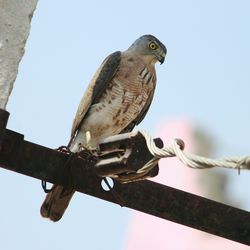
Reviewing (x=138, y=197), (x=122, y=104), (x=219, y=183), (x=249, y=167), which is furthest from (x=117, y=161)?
(x=219, y=183)

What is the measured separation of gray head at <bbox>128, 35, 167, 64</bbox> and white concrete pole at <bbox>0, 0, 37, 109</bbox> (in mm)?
4071

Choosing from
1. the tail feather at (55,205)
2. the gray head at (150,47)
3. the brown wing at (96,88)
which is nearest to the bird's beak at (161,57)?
the gray head at (150,47)

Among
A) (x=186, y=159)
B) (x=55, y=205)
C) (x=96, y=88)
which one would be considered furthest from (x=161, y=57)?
(x=186, y=159)

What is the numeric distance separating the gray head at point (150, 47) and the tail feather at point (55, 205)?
11.2 feet

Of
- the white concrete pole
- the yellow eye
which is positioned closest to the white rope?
the white concrete pole

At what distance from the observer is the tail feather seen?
4242mm

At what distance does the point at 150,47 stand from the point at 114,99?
1.36 m

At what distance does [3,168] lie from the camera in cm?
334

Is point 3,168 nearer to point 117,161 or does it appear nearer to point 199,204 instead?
point 117,161

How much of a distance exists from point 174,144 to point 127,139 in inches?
15.7

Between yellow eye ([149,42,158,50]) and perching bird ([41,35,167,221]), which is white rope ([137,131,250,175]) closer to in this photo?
perching bird ([41,35,167,221])

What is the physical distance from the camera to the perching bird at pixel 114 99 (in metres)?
6.47

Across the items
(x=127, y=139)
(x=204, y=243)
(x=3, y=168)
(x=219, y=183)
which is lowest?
(x=3, y=168)

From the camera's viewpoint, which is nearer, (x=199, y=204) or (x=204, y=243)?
(x=199, y=204)
